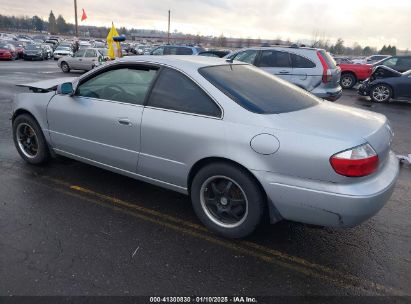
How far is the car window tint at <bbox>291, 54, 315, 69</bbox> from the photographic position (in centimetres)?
Result: 941

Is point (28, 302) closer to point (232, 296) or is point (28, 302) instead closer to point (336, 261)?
point (232, 296)

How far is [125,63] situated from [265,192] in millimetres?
2104

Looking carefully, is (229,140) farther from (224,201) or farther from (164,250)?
(164,250)

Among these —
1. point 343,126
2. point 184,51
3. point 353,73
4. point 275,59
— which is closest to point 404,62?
point 353,73

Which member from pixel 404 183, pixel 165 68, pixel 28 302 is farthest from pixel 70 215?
pixel 404 183

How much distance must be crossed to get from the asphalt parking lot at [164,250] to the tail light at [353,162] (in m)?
0.83

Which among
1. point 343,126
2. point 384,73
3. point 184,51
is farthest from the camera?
point 184,51

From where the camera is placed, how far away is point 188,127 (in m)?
3.25

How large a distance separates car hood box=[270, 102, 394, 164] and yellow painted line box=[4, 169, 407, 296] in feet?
3.36

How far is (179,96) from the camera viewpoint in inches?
135

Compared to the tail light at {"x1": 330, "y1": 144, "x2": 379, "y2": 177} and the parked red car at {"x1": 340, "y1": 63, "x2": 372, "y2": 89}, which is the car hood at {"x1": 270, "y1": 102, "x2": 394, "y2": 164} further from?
the parked red car at {"x1": 340, "y1": 63, "x2": 372, "y2": 89}

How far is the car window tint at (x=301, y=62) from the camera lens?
9.41 metres

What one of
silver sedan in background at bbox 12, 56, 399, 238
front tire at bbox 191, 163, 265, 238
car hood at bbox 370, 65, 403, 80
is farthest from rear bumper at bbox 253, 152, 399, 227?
car hood at bbox 370, 65, 403, 80

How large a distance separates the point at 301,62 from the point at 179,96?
6.99m
